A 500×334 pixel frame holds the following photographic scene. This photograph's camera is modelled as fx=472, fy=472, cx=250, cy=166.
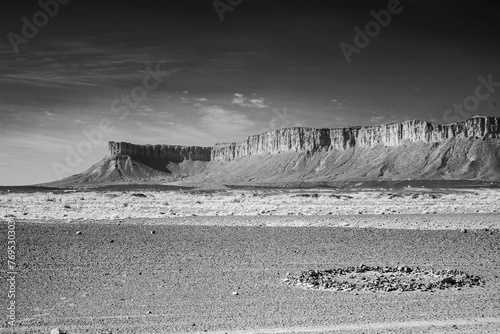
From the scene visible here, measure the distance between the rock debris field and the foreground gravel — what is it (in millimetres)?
284

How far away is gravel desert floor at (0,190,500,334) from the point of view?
739 centimetres

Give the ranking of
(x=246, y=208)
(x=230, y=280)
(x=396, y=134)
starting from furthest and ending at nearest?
(x=396, y=134), (x=246, y=208), (x=230, y=280)

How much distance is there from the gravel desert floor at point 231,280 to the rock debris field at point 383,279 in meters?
0.28

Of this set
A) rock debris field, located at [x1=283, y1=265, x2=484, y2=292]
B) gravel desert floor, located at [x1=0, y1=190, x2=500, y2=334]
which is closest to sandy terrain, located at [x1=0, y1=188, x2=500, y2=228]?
gravel desert floor, located at [x1=0, y1=190, x2=500, y2=334]

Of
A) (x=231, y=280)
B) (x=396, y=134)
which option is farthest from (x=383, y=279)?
(x=396, y=134)

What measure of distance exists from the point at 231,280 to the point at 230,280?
22 mm

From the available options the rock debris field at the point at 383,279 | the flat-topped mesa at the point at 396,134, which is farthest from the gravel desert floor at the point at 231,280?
the flat-topped mesa at the point at 396,134

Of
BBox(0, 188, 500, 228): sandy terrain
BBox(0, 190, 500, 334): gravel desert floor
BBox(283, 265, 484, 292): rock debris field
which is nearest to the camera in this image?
BBox(0, 190, 500, 334): gravel desert floor

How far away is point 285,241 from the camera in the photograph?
15883 millimetres

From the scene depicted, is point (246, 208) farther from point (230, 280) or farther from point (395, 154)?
point (395, 154)

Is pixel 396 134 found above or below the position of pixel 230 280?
above

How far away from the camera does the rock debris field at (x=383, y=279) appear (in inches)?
383

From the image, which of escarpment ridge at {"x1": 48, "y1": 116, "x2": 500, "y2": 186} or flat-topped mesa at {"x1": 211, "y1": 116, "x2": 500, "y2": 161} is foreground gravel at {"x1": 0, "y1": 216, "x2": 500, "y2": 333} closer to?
escarpment ridge at {"x1": 48, "y1": 116, "x2": 500, "y2": 186}

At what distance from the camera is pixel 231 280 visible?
1052 centimetres
